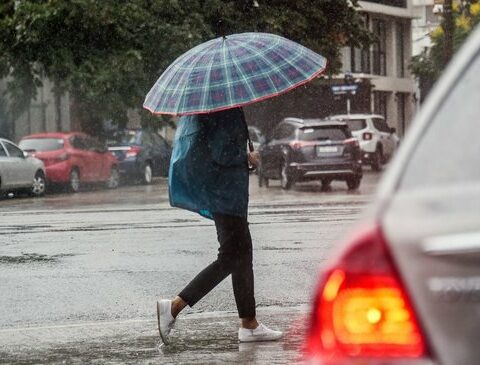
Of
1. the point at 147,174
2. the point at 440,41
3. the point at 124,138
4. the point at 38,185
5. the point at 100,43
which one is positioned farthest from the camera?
the point at 440,41

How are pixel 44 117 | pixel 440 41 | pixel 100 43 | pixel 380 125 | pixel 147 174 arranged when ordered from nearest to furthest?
pixel 147 174
pixel 100 43
pixel 380 125
pixel 44 117
pixel 440 41

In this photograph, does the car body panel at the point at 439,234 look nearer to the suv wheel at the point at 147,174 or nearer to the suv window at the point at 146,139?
the suv wheel at the point at 147,174

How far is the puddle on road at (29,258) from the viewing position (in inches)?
551

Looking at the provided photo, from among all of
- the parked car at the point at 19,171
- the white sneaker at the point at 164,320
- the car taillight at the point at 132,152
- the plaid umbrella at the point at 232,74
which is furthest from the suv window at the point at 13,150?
the white sneaker at the point at 164,320

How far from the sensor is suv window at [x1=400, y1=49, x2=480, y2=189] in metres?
3.16

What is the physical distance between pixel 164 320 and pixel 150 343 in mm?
202

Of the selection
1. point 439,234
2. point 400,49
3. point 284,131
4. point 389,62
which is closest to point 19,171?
point 284,131

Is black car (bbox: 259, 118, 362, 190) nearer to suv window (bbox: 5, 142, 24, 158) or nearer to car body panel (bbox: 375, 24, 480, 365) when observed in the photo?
suv window (bbox: 5, 142, 24, 158)

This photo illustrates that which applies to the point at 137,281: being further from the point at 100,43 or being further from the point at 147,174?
the point at 100,43

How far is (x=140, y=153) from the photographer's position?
3869 centimetres

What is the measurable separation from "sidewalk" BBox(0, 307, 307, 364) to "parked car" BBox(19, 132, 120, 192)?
80.9 ft

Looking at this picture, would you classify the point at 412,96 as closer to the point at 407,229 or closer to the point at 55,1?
the point at 55,1

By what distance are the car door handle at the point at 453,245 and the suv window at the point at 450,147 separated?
20cm

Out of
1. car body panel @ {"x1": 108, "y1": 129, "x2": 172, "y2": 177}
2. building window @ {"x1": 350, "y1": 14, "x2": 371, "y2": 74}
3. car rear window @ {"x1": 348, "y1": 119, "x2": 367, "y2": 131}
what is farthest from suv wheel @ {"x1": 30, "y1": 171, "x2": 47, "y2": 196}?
building window @ {"x1": 350, "y1": 14, "x2": 371, "y2": 74}
